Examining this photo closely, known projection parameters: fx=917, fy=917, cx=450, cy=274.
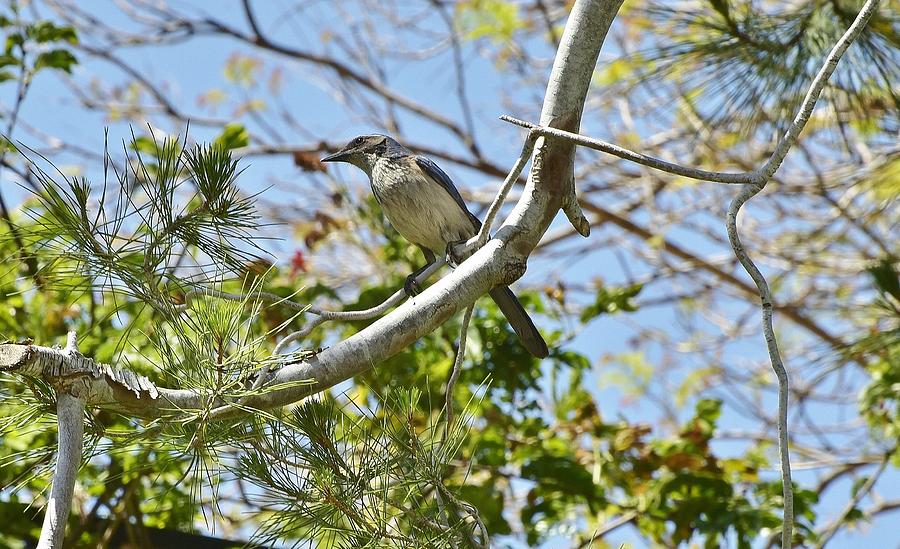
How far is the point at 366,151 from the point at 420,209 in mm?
549

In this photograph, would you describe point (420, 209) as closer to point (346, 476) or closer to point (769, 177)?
point (346, 476)

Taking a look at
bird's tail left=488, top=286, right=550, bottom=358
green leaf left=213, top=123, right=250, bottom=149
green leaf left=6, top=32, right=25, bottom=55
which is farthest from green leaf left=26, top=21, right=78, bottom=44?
bird's tail left=488, top=286, right=550, bottom=358

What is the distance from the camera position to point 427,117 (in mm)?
6891

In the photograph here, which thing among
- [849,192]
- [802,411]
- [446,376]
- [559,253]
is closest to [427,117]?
[559,253]

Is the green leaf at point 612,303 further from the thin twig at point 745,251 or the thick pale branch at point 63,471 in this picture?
the thick pale branch at point 63,471

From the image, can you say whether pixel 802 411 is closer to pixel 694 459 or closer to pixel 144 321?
pixel 694 459

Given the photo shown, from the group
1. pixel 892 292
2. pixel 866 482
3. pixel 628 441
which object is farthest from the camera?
pixel 866 482

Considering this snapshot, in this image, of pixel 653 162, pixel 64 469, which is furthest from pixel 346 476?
pixel 653 162

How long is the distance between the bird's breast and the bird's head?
18 cm

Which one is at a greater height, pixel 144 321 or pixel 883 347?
pixel 144 321

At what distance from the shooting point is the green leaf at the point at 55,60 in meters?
3.08

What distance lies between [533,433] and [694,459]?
0.61 metres

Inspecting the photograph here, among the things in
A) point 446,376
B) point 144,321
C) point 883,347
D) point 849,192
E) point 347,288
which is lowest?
point 883,347

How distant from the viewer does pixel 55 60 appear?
3.09m
